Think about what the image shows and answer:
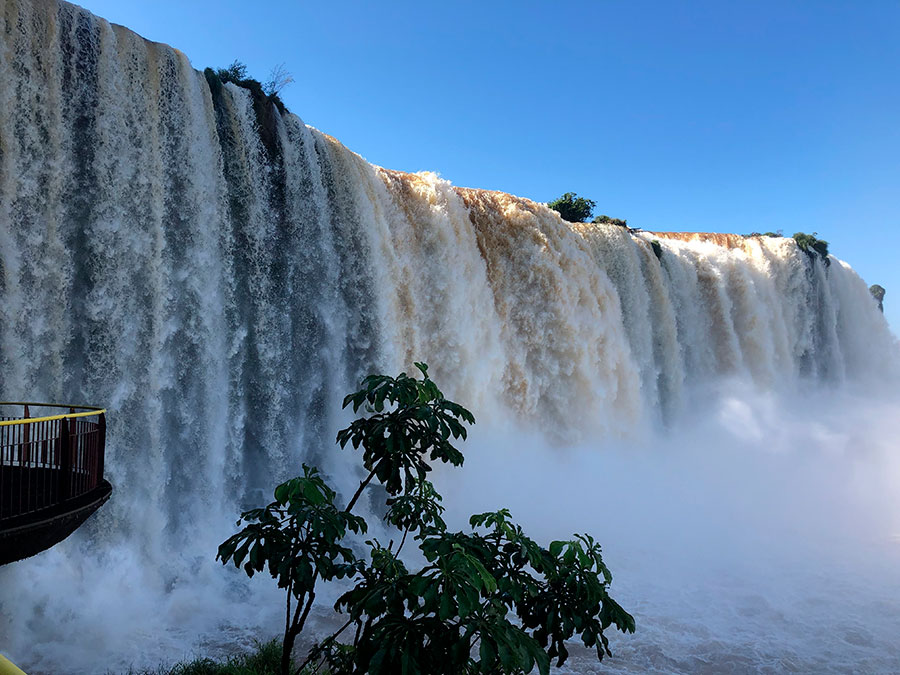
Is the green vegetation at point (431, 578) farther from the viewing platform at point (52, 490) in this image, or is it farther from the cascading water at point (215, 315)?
the cascading water at point (215, 315)

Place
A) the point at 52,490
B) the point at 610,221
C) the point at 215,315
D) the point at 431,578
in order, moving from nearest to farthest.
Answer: the point at 431,578 → the point at 52,490 → the point at 215,315 → the point at 610,221

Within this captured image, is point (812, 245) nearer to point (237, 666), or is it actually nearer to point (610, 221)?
point (610, 221)

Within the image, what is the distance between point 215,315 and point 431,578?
8110 millimetres

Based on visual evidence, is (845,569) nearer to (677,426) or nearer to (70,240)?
(677,426)

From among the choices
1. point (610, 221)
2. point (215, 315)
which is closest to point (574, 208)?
point (610, 221)

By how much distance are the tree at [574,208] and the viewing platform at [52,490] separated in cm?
2534

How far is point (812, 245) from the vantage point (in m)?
27.2

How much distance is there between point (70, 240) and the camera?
812cm

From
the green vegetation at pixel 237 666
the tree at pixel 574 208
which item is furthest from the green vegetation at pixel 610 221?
the green vegetation at pixel 237 666

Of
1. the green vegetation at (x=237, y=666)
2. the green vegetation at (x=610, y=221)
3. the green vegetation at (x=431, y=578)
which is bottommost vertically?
the green vegetation at (x=237, y=666)

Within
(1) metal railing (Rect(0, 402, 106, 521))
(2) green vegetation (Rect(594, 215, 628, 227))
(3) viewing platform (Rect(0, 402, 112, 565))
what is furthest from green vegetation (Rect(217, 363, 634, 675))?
Answer: (2) green vegetation (Rect(594, 215, 628, 227))

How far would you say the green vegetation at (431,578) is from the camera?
226 cm

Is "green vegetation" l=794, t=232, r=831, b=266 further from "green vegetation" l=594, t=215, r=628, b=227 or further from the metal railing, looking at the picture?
the metal railing

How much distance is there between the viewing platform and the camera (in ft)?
13.0
